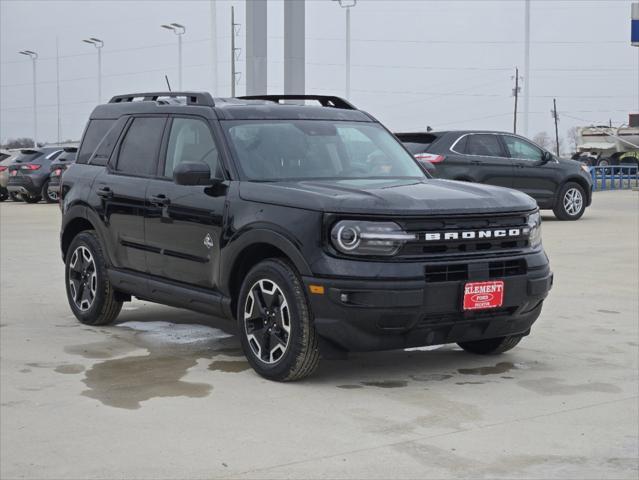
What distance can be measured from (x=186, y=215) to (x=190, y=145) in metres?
0.61

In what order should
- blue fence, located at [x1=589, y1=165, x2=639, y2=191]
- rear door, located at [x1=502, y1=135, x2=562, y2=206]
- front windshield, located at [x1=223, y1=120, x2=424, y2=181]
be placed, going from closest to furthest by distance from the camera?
front windshield, located at [x1=223, y1=120, x2=424, y2=181]
rear door, located at [x1=502, y1=135, x2=562, y2=206]
blue fence, located at [x1=589, y1=165, x2=639, y2=191]

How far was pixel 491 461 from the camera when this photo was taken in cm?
493

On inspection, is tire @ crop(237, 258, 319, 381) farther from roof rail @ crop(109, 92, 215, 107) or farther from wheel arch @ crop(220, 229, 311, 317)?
roof rail @ crop(109, 92, 215, 107)

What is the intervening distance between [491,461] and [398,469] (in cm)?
46

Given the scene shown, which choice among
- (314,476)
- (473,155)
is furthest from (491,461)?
(473,155)

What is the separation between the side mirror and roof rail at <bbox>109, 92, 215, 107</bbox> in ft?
2.34

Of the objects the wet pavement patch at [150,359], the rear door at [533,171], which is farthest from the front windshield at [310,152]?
the rear door at [533,171]

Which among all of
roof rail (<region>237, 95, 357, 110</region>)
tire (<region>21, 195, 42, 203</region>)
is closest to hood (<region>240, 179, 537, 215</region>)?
roof rail (<region>237, 95, 357, 110</region>)

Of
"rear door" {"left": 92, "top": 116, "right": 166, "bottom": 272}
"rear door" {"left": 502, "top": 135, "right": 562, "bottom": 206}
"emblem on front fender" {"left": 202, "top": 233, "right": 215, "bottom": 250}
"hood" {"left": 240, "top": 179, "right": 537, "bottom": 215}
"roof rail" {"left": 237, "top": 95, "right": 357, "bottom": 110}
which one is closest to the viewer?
"hood" {"left": 240, "top": 179, "right": 537, "bottom": 215}

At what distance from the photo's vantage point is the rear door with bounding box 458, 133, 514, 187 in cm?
1906

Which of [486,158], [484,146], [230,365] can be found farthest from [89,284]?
[484,146]

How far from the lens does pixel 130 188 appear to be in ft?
26.2

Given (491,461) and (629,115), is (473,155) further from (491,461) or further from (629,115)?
(629,115)

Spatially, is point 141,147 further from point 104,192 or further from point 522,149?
point 522,149
